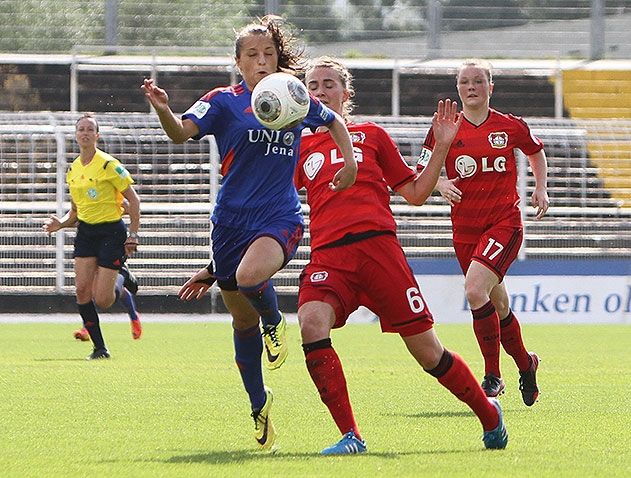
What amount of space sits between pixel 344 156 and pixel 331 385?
105cm

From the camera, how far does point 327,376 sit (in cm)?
645

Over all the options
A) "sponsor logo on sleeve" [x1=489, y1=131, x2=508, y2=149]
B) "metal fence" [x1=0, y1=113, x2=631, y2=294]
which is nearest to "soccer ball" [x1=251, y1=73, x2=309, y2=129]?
"sponsor logo on sleeve" [x1=489, y1=131, x2=508, y2=149]

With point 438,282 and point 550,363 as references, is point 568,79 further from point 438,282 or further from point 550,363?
point 550,363

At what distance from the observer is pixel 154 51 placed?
25906 mm

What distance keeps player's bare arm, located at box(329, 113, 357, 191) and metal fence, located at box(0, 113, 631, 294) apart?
16132 mm


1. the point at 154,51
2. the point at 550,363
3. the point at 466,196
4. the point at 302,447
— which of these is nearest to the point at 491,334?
the point at 466,196

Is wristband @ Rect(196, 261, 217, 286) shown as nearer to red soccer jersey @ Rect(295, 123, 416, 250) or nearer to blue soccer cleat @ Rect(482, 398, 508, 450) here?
red soccer jersey @ Rect(295, 123, 416, 250)

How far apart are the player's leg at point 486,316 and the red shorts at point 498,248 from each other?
0.05 meters

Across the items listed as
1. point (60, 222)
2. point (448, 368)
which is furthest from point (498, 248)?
point (60, 222)

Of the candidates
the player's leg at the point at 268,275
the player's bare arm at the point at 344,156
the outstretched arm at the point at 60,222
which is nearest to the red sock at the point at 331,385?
the player's leg at the point at 268,275

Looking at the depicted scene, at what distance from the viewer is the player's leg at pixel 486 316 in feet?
30.0

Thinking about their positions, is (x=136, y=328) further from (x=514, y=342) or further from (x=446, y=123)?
(x=446, y=123)

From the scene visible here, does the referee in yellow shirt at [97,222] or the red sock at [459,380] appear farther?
A: the referee in yellow shirt at [97,222]

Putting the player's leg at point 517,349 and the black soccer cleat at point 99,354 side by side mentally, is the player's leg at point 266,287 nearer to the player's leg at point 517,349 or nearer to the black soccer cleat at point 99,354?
the player's leg at point 517,349
